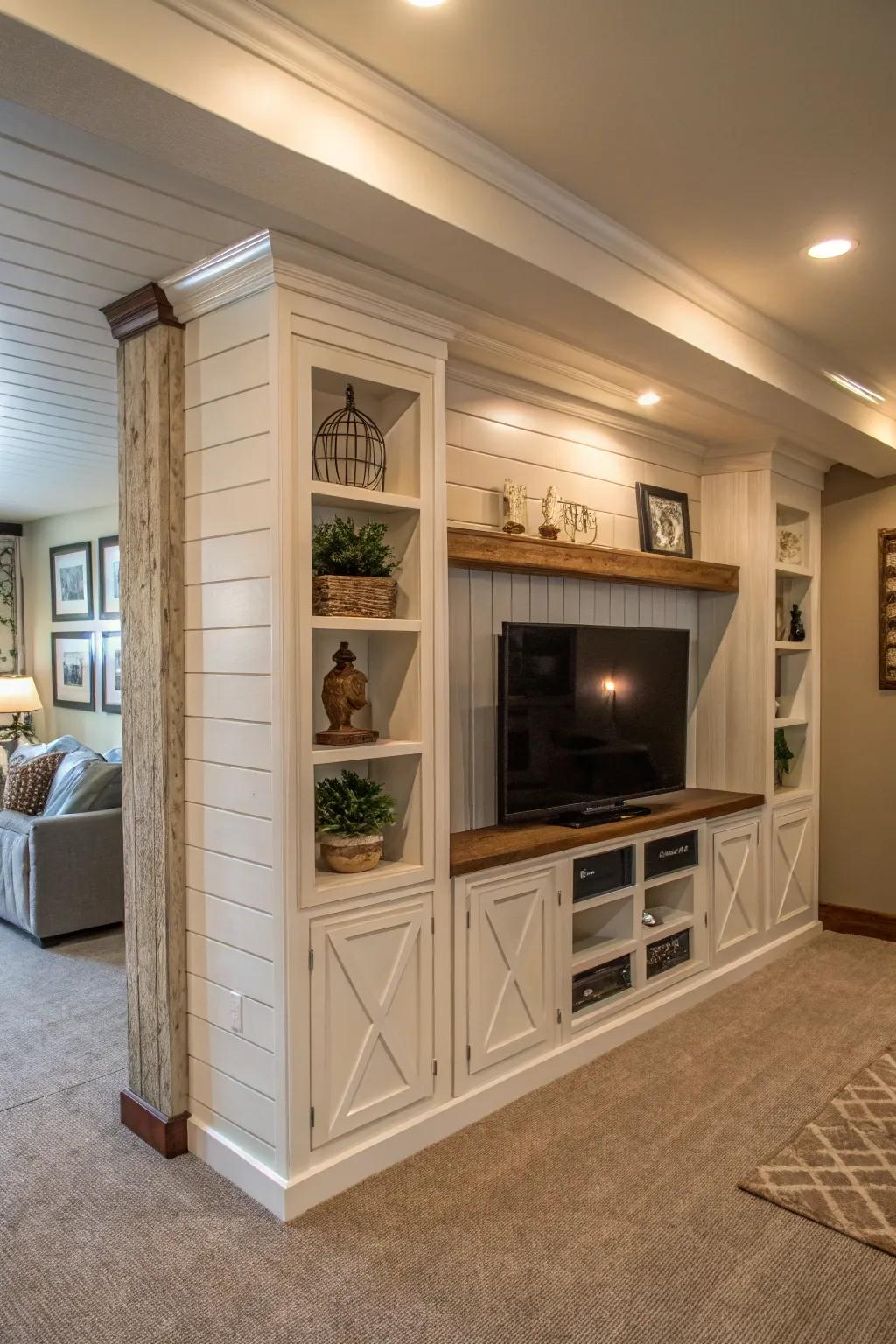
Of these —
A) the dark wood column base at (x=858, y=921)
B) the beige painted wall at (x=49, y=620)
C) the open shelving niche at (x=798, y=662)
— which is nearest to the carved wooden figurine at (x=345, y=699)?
the open shelving niche at (x=798, y=662)

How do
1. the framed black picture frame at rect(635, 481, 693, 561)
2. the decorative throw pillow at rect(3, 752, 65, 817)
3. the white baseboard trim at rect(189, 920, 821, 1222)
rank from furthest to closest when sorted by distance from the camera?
1. the decorative throw pillow at rect(3, 752, 65, 817)
2. the framed black picture frame at rect(635, 481, 693, 561)
3. the white baseboard trim at rect(189, 920, 821, 1222)

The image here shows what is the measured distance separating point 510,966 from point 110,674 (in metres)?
4.51

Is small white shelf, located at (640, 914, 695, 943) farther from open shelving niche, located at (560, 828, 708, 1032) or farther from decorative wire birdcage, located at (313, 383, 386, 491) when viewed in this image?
decorative wire birdcage, located at (313, 383, 386, 491)

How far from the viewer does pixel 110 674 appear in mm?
6504

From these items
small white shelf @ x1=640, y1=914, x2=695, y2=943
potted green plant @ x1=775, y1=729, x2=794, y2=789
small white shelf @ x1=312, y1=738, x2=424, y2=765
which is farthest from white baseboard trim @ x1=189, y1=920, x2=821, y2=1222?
potted green plant @ x1=775, y1=729, x2=794, y2=789

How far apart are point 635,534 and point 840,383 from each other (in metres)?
1.04

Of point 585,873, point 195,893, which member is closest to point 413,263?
point 195,893

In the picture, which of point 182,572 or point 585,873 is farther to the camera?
point 585,873

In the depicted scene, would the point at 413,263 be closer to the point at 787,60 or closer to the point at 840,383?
the point at 787,60

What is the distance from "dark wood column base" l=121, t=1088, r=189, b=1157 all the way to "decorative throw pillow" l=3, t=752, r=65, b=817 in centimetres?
272

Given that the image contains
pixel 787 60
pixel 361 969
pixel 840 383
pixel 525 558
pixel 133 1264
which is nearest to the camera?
pixel 787 60

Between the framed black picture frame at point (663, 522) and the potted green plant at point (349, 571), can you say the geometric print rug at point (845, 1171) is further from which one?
the framed black picture frame at point (663, 522)

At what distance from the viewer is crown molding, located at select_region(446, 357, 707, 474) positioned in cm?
315

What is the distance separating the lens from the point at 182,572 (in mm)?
2648
